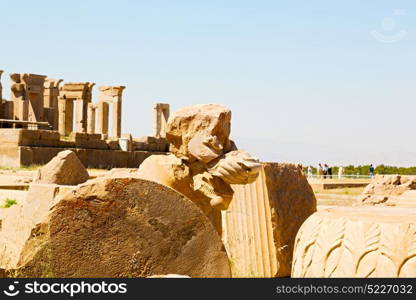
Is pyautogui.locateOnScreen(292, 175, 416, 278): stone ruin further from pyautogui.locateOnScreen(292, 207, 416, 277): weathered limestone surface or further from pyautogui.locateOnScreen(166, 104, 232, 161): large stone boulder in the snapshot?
pyautogui.locateOnScreen(166, 104, 232, 161): large stone boulder

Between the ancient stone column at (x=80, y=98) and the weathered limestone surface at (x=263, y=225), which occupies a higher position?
the ancient stone column at (x=80, y=98)

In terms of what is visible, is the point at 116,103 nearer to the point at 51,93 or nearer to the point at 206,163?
the point at 51,93

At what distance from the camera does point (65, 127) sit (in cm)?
3653

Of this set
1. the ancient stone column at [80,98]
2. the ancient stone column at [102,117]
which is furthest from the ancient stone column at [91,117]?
the ancient stone column at [80,98]

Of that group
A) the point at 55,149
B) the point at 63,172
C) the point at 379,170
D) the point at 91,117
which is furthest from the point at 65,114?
the point at 63,172

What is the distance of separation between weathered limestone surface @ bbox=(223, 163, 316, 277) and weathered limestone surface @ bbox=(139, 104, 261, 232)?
4.3 inches

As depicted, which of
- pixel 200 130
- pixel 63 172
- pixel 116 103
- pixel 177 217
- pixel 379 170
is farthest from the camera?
pixel 116 103

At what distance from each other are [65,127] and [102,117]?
2062 millimetres

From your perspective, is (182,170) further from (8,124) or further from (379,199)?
(8,124)

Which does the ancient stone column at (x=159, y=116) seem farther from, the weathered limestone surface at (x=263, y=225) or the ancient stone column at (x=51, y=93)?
the weathered limestone surface at (x=263, y=225)

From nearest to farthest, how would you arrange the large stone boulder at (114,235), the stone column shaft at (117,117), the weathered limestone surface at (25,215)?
the large stone boulder at (114,235) → the weathered limestone surface at (25,215) → the stone column shaft at (117,117)

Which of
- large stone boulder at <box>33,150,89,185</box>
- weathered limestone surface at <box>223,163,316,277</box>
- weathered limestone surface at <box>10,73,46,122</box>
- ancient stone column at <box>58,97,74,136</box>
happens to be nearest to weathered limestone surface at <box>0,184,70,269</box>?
large stone boulder at <box>33,150,89,185</box>

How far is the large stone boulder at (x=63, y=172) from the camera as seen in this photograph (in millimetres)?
9820

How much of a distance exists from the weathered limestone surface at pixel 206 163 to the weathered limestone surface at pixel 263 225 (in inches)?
4.3
